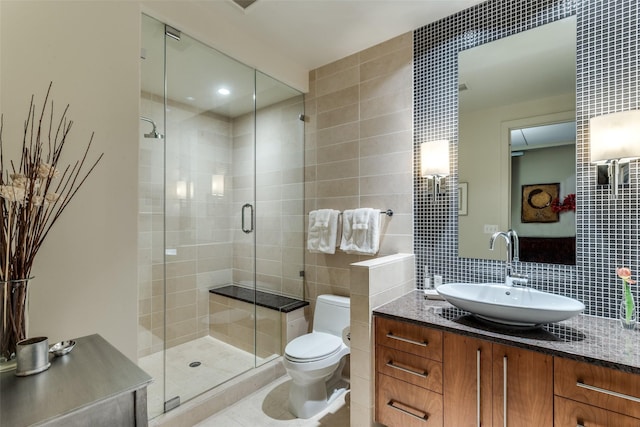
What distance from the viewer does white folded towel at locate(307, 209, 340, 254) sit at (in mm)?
2477

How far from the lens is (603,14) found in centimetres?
156

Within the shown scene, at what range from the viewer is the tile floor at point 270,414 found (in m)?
1.89

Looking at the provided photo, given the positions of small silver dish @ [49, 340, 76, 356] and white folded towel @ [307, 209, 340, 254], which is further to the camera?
white folded towel @ [307, 209, 340, 254]

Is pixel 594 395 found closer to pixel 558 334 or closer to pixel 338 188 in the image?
pixel 558 334

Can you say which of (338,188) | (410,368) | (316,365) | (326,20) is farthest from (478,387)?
(326,20)

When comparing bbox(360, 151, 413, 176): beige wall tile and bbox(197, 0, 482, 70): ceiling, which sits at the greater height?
bbox(197, 0, 482, 70): ceiling

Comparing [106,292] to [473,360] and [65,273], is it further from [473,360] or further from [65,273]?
[473,360]

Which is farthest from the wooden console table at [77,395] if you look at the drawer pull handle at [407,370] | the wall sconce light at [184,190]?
the wall sconce light at [184,190]

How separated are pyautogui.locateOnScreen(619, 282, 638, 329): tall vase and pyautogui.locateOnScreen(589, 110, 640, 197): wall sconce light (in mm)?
487

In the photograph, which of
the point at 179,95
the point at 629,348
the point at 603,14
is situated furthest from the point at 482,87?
the point at 179,95

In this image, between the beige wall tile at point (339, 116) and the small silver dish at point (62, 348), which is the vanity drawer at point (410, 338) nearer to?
the small silver dish at point (62, 348)

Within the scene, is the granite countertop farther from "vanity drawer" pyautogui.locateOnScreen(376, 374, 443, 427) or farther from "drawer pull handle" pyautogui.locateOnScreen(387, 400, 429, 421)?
"drawer pull handle" pyautogui.locateOnScreen(387, 400, 429, 421)

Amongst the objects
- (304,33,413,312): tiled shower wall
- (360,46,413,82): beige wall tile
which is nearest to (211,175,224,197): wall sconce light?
(304,33,413,312): tiled shower wall

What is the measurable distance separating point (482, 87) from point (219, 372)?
280cm
